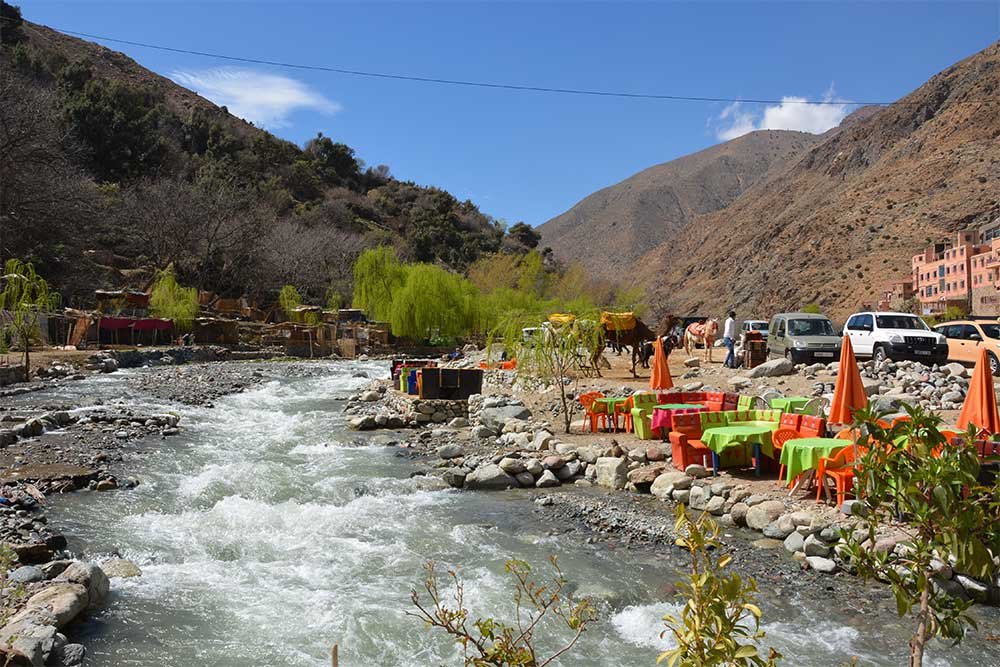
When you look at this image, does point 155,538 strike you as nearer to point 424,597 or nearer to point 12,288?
point 424,597

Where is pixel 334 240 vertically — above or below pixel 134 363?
above

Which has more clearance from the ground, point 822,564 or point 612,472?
point 612,472

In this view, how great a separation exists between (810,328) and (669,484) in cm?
1128

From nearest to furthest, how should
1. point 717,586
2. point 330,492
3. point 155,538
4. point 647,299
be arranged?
point 717,586, point 155,538, point 330,492, point 647,299

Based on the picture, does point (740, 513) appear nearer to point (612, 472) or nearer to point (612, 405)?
point (612, 472)

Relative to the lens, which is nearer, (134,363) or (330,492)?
(330,492)

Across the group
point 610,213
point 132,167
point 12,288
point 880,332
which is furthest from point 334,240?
point 610,213

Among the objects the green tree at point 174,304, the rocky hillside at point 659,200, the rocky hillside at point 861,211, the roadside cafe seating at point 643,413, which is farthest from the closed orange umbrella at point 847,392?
the rocky hillside at point 659,200

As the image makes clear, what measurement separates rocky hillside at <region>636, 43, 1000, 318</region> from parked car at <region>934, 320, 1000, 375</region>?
46561mm

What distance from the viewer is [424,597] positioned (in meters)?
6.73

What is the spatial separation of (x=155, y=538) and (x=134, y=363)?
24.2m

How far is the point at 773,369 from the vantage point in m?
16.8

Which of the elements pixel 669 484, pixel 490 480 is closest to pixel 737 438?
pixel 669 484

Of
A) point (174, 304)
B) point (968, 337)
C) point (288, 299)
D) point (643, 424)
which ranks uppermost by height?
point (288, 299)
